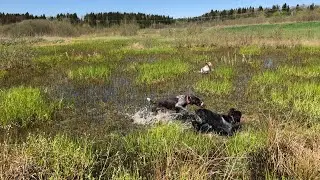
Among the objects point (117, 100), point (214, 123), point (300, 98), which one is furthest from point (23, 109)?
point (300, 98)

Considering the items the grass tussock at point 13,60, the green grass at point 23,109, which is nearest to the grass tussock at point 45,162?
the green grass at point 23,109

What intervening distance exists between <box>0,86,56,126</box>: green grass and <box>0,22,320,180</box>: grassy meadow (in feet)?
0.06

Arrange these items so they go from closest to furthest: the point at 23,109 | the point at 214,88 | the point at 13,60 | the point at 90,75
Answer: the point at 23,109
the point at 214,88
the point at 90,75
the point at 13,60

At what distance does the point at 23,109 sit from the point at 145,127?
207 cm

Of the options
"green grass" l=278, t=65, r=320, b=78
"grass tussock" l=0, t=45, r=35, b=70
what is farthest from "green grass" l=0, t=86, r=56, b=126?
"green grass" l=278, t=65, r=320, b=78

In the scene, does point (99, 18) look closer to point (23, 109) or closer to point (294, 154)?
point (23, 109)

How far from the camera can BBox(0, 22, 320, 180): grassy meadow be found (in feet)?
12.0

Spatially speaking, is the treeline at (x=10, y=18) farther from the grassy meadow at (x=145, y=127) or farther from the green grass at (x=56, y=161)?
the green grass at (x=56, y=161)

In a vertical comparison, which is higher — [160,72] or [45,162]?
[160,72]

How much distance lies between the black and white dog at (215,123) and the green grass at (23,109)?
2.60 m

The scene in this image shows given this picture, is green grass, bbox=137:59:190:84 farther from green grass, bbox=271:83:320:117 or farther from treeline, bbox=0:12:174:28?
treeline, bbox=0:12:174:28

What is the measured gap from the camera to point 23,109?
611 cm

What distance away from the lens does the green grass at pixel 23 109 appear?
5.86m

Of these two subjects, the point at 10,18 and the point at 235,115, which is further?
the point at 10,18
